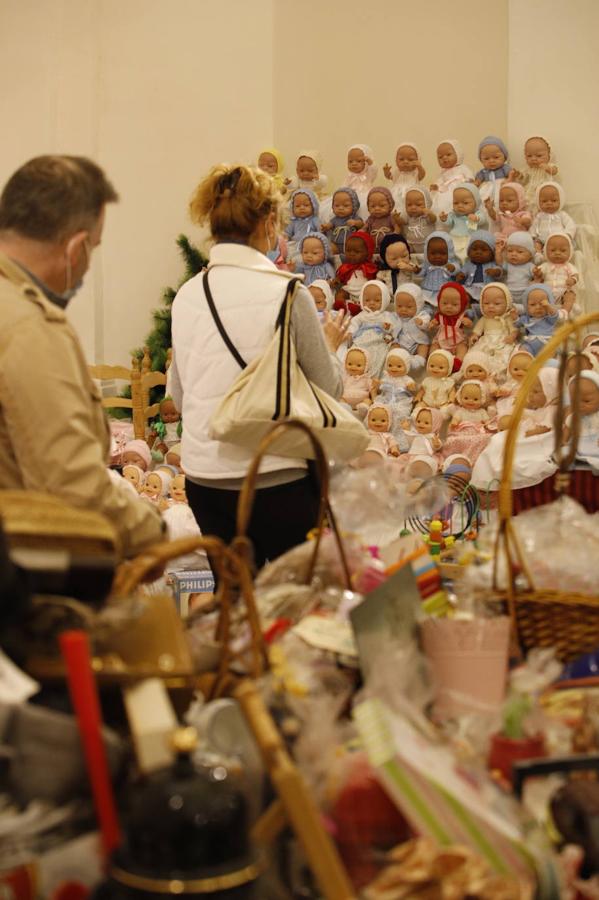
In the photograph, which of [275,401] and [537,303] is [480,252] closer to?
[537,303]

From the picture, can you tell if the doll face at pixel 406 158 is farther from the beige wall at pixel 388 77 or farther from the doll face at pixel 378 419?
the doll face at pixel 378 419

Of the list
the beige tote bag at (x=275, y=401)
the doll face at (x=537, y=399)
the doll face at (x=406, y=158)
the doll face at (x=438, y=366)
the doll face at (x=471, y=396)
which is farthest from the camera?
the doll face at (x=406, y=158)

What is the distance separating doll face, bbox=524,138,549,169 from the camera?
746 cm

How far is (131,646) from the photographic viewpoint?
1358mm

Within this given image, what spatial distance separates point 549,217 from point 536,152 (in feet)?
1.87

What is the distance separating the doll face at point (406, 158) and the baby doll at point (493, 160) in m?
0.50

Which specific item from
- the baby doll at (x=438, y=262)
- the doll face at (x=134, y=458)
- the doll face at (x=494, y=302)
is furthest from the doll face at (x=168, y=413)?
the doll face at (x=494, y=302)

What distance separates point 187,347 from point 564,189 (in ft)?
18.4

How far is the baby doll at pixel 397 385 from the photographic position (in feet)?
22.4

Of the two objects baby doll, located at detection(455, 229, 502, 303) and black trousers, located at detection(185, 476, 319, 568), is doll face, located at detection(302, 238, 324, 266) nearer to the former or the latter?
baby doll, located at detection(455, 229, 502, 303)

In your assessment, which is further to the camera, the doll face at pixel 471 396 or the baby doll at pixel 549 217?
the baby doll at pixel 549 217

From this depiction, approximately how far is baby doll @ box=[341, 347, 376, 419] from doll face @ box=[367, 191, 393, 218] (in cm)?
119

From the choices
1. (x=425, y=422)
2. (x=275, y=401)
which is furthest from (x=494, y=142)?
(x=275, y=401)

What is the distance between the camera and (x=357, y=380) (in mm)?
7082
